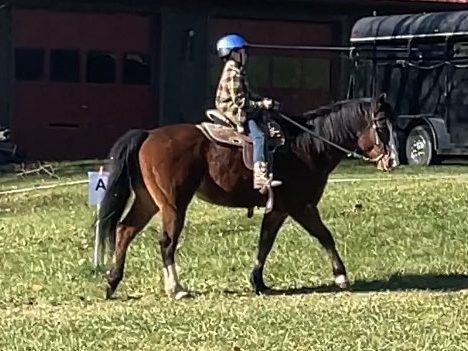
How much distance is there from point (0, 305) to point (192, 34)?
22.6 m

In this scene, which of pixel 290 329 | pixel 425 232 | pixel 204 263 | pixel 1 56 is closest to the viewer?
pixel 290 329

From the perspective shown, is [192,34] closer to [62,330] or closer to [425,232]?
[425,232]

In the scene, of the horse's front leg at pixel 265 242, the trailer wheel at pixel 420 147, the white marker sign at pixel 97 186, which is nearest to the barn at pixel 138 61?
the trailer wheel at pixel 420 147

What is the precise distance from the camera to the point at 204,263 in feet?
47.8

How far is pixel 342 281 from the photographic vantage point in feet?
43.2

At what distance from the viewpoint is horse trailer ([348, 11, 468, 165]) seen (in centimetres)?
2702

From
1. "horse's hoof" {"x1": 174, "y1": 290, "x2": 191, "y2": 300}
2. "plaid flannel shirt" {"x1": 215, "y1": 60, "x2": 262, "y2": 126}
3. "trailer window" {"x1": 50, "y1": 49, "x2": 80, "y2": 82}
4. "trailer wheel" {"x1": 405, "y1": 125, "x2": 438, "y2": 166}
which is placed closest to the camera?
"horse's hoof" {"x1": 174, "y1": 290, "x2": 191, "y2": 300}

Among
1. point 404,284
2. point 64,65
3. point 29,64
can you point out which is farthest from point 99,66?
point 404,284

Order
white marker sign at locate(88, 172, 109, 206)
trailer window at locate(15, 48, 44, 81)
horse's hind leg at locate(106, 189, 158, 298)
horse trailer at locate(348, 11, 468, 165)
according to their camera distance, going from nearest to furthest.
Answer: horse's hind leg at locate(106, 189, 158, 298), white marker sign at locate(88, 172, 109, 206), horse trailer at locate(348, 11, 468, 165), trailer window at locate(15, 48, 44, 81)

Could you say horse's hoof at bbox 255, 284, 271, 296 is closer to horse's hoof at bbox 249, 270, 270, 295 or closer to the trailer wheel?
horse's hoof at bbox 249, 270, 270, 295

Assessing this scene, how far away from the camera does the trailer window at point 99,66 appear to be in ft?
111

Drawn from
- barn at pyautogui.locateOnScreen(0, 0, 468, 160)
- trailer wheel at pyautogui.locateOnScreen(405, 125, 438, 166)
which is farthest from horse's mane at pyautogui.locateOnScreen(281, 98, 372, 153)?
barn at pyautogui.locateOnScreen(0, 0, 468, 160)

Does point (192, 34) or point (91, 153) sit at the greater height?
point (192, 34)

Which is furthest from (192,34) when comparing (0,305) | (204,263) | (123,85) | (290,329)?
(290,329)
